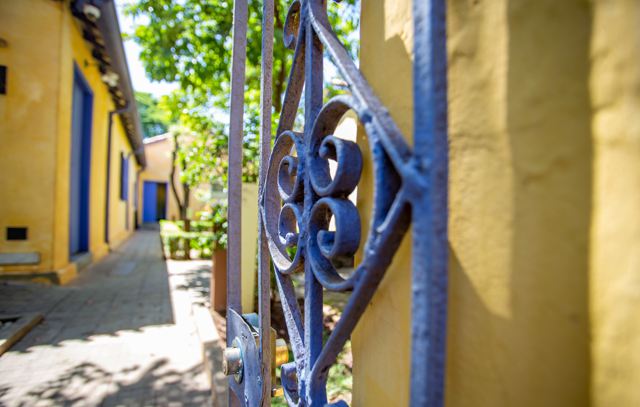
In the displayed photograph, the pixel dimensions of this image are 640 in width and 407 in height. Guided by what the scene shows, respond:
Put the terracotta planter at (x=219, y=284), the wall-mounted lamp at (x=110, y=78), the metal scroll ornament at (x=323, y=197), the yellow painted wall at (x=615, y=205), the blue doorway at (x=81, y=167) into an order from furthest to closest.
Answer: the wall-mounted lamp at (x=110, y=78)
the blue doorway at (x=81, y=167)
the terracotta planter at (x=219, y=284)
the metal scroll ornament at (x=323, y=197)
the yellow painted wall at (x=615, y=205)

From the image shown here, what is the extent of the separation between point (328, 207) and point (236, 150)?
2.11 ft

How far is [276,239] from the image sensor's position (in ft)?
3.91

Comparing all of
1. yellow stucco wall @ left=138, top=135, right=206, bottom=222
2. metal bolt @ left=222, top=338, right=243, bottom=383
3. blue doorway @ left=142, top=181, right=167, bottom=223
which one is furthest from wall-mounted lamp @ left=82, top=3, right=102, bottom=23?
blue doorway @ left=142, top=181, right=167, bottom=223

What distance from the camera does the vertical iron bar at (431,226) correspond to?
535 mm

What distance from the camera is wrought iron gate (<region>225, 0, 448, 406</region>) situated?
1.78 feet

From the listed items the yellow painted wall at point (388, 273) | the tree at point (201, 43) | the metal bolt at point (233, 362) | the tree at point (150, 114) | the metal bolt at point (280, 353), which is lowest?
the metal bolt at point (233, 362)

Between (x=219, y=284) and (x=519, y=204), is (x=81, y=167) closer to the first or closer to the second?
(x=219, y=284)

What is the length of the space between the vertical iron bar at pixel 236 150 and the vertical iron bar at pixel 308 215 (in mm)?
447

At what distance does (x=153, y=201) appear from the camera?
27062 millimetres

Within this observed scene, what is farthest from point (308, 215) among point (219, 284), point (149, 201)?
point (149, 201)

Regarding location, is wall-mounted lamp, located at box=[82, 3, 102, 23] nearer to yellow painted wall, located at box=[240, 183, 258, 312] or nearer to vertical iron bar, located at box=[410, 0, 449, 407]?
yellow painted wall, located at box=[240, 183, 258, 312]

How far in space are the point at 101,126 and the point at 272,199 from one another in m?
10.4

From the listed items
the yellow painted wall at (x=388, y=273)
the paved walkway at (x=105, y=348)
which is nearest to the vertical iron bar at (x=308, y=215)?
the yellow painted wall at (x=388, y=273)

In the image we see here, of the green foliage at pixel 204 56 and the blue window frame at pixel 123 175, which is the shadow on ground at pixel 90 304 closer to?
the green foliage at pixel 204 56
